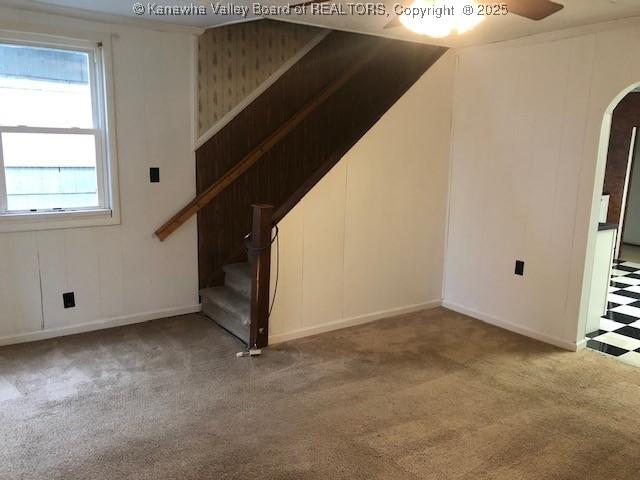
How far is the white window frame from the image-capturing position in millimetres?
3346

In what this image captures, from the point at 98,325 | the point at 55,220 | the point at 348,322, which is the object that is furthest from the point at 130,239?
the point at 348,322

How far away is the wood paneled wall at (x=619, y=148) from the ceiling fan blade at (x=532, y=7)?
177 inches

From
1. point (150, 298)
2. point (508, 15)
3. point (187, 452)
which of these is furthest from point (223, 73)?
point (187, 452)

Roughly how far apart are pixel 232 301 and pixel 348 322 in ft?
2.97

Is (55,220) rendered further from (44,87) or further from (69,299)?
(44,87)

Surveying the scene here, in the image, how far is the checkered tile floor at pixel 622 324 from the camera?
11.9ft

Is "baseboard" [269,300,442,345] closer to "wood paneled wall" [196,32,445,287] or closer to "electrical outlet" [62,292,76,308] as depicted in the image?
"wood paneled wall" [196,32,445,287]

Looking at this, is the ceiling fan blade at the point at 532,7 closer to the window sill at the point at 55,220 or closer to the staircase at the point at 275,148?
the staircase at the point at 275,148

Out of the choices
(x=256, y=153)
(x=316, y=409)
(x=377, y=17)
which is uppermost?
(x=377, y=17)

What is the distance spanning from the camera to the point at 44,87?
342 centimetres

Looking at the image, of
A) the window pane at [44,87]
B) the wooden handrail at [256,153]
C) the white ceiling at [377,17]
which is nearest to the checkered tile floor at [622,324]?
the white ceiling at [377,17]

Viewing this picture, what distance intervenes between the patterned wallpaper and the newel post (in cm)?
109

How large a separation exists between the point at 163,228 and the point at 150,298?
0.56m

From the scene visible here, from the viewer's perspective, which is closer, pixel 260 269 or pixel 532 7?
pixel 532 7
